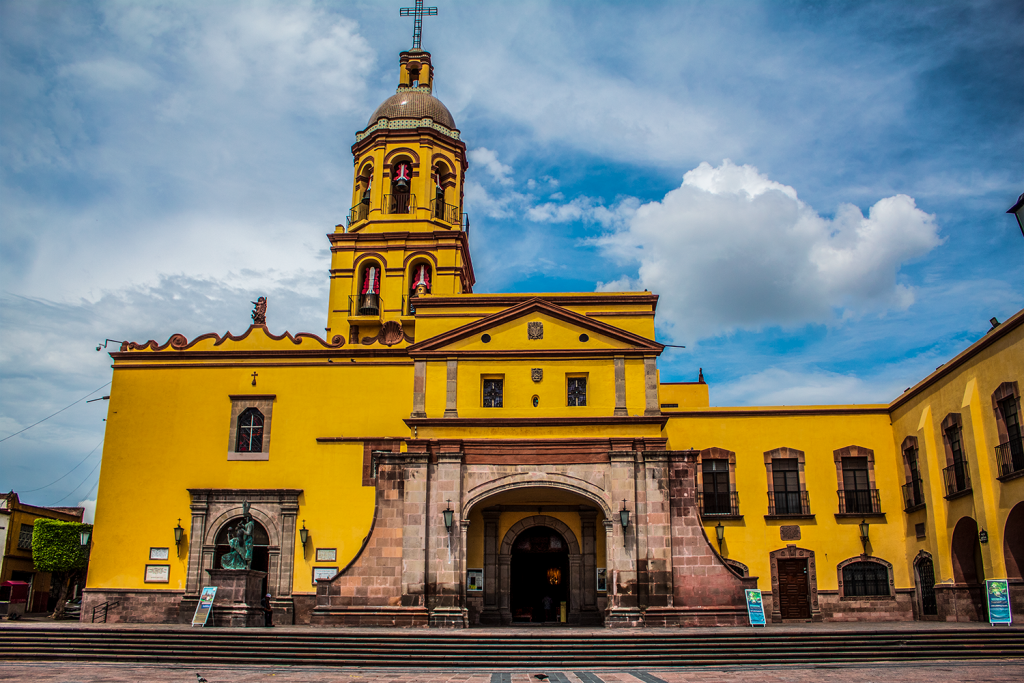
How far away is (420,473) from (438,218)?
545 inches

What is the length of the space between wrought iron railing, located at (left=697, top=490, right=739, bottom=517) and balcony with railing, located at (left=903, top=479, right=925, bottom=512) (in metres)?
5.44

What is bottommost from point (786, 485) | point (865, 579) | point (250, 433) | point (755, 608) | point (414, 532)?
point (755, 608)

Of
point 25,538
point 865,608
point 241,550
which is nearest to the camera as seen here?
point 241,550

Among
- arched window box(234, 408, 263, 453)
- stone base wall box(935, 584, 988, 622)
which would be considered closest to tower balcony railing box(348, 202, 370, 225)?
arched window box(234, 408, 263, 453)

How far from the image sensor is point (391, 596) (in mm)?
24359

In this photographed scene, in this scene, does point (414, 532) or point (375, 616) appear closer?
point (375, 616)

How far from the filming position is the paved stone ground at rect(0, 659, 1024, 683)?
14.7m

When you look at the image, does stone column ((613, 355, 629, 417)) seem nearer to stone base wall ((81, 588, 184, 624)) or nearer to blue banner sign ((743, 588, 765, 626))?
blue banner sign ((743, 588, 765, 626))

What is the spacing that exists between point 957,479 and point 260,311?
2385 centimetres

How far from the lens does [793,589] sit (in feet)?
91.5

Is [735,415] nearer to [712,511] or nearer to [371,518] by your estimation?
[712,511]

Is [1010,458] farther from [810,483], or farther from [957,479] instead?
[810,483]

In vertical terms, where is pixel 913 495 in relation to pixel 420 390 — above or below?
below

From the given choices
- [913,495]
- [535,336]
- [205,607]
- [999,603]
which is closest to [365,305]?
[535,336]
